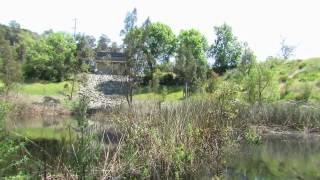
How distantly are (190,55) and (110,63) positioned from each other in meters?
11.9

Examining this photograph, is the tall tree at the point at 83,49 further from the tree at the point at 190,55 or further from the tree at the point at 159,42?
the tree at the point at 190,55

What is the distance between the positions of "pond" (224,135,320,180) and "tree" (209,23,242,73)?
5519 centimetres

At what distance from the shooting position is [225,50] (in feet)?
305

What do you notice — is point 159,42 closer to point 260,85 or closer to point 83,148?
point 260,85

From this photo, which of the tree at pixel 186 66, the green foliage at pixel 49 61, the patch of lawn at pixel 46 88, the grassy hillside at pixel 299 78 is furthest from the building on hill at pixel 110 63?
the grassy hillside at pixel 299 78

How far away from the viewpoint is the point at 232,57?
93.1 metres

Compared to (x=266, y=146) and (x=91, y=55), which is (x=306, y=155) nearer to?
(x=266, y=146)

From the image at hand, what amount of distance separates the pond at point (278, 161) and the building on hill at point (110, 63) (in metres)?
35.8

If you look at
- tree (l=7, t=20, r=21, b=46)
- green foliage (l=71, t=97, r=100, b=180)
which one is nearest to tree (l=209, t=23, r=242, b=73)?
tree (l=7, t=20, r=21, b=46)

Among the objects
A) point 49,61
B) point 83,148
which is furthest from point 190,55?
point 83,148

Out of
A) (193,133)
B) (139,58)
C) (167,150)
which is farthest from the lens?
(139,58)

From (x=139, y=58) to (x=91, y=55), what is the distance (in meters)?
18.2

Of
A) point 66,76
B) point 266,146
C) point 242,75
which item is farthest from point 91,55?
point 266,146

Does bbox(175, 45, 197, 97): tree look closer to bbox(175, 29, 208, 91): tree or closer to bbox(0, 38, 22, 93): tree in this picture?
bbox(175, 29, 208, 91): tree
